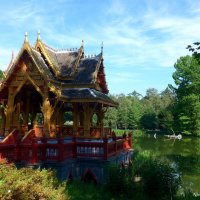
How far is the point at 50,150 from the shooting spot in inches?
571

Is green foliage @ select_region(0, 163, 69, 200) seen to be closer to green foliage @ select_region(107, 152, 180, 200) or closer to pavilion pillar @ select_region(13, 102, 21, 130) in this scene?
green foliage @ select_region(107, 152, 180, 200)

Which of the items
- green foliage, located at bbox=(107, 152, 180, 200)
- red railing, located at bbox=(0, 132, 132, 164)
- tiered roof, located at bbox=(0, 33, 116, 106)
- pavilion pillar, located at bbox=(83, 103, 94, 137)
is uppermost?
tiered roof, located at bbox=(0, 33, 116, 106)

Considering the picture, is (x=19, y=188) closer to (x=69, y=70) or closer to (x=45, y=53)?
(x=69, y=70)

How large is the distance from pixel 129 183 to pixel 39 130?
7.90 meters

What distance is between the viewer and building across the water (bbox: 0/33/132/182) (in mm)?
14273

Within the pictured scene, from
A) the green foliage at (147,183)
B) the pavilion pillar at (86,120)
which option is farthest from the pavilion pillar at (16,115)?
the green foliage at (147,183)

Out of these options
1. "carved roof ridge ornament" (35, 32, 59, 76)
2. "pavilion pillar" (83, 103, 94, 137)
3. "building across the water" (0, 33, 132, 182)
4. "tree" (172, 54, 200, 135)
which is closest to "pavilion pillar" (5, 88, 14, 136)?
"building across the water" (0, 33, 132, 182)

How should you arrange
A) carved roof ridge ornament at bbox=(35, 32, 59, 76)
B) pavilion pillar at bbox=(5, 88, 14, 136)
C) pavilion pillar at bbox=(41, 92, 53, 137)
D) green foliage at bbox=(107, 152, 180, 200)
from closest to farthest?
green foliage at bbox=(107, 152, 180, 200) < pavilion pillar at bbox=(41, 92, 53, 137) < pavilion pillar at bbox=(5, 88, 14, 136) < carved roof ridge ornament at bbox=(35, 32, 59, 76)

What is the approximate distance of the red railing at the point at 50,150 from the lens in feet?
44.3

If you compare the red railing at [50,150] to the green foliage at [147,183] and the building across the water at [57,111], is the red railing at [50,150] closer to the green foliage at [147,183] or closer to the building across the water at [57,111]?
the building across the water at [57,111]

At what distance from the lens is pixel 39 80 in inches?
661

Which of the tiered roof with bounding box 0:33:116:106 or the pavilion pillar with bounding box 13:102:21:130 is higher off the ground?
the tiered roof with bounding box 0:33:116:106

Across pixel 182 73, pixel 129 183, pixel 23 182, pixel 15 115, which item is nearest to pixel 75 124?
pixel 15 115

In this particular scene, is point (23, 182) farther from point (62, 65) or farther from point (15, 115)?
point (62, 65)
